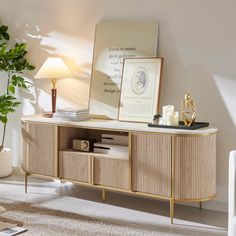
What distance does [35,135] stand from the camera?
4.34 metres

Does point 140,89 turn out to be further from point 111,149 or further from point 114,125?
point 111,149

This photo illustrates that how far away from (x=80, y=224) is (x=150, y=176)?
653 mm

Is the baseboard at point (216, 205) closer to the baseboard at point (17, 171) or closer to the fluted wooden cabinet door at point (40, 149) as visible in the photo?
the fluted wooden cabinet door at point (40, 149)

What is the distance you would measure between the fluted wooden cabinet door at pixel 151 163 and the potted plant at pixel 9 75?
5.55 feet

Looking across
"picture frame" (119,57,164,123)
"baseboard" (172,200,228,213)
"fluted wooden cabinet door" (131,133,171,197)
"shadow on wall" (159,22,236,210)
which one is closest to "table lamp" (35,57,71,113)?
"picture frame" (119,57,164,123)

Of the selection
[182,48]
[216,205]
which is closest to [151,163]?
[216,205]

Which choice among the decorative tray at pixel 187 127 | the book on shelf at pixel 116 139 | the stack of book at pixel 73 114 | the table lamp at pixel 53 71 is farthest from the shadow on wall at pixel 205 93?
the table lamp at pixel 53 71

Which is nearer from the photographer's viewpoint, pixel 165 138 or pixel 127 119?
A: pixel 165 138

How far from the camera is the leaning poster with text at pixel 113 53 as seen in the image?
4.10 m

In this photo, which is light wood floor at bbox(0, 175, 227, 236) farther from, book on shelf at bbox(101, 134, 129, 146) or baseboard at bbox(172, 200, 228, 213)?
book on shelf at bbox(101, 134, 129, 146)

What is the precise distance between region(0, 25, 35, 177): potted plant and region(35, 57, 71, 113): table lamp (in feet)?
1.50

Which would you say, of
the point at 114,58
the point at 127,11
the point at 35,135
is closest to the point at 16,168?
the point at 35,135

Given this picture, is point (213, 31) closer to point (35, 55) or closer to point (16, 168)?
point (35, 55)

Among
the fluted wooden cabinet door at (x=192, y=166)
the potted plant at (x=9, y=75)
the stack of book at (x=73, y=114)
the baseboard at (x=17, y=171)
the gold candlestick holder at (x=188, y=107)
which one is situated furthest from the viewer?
the baseboard at (x=17, y=171)
